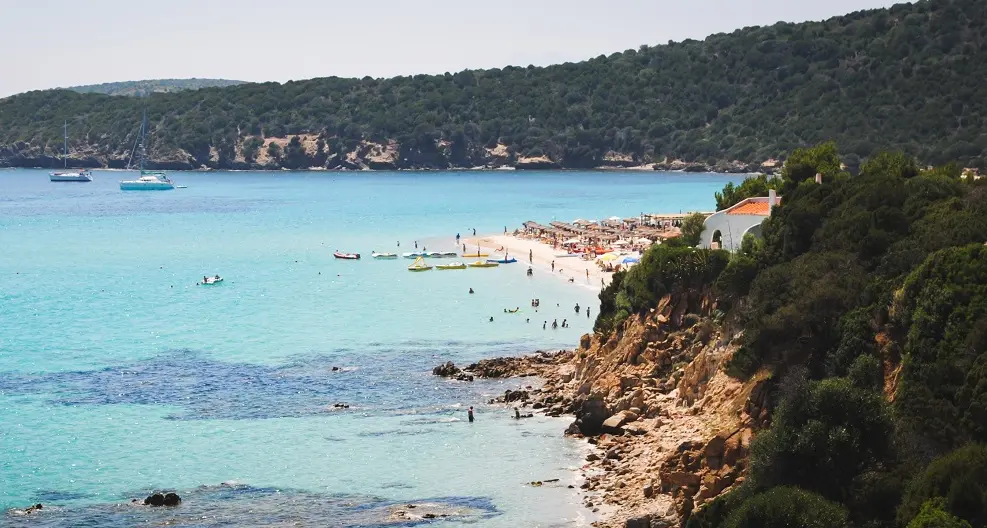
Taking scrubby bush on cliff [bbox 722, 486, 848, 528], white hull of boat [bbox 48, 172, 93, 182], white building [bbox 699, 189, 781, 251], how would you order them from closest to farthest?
scrubby bush on cliff [bbox 722, 486, 848, 528]
white building [bbox 699, 189, 781, 251]
white hull of boat [bbox 48, 172, 93, 182]

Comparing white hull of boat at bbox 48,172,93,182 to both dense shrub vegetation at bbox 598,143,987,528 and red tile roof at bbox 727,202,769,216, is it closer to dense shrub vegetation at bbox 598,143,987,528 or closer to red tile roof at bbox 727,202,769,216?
red tile roof at bbox 727,202,769,216

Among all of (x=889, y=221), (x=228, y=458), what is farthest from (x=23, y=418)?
(x=889, y=221)

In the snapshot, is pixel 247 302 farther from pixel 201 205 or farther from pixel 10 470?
pixel 201 205

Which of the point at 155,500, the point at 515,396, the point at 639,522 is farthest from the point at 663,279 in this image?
the point at 155,500

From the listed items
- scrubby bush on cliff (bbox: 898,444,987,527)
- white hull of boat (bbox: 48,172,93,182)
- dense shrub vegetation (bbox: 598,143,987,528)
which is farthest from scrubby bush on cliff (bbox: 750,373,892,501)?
white hull of boat (bbox: 48,172,93,182)

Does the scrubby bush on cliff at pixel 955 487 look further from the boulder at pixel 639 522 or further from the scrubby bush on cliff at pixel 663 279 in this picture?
the scrubby bush on cliff at pixel 663 279

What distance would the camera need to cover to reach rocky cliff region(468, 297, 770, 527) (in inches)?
1038

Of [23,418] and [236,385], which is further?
[236,385]

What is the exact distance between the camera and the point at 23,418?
39188 mm

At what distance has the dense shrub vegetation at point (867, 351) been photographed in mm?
21734

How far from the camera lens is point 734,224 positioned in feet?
134

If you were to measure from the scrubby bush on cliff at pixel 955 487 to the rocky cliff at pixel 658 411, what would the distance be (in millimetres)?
4660

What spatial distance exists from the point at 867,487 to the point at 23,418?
1052 inches

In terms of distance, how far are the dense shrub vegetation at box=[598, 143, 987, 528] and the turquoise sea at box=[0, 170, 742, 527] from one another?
559 cm
